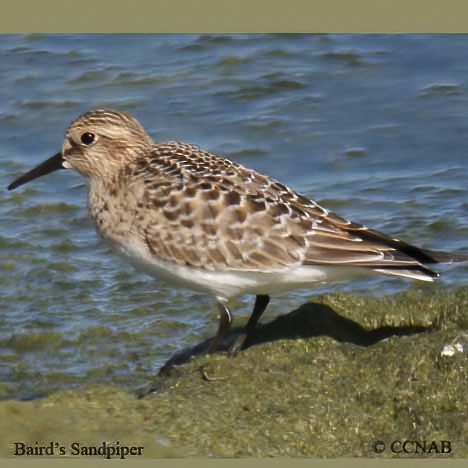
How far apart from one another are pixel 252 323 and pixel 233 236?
0.70 meters

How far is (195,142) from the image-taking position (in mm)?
10922

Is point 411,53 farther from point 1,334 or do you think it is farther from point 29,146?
point 1,334

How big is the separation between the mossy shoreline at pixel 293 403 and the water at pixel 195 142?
48.9 inches

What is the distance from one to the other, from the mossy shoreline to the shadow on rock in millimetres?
13

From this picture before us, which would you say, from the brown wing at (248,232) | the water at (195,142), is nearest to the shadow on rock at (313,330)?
the brown wing at (248,232)

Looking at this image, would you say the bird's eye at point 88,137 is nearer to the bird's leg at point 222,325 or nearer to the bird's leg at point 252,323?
the bird's leg at point 222,325

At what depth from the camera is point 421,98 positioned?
11312mm

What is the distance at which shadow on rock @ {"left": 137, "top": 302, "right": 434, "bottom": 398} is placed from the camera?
6.87m

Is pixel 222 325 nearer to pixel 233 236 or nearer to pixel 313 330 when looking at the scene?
pixel 313 330

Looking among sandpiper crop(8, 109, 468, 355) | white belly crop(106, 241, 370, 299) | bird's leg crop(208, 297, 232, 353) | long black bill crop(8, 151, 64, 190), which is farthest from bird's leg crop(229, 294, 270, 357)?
long black bill crop(8, 151, 64, 190)

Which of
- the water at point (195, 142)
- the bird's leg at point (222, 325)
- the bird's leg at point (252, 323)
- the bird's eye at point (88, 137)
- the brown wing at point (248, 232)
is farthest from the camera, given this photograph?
the water at point (195, 142)

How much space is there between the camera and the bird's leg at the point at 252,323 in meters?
6.80

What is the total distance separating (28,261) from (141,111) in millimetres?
2865

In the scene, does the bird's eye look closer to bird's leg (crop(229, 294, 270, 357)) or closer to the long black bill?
the long black bill
